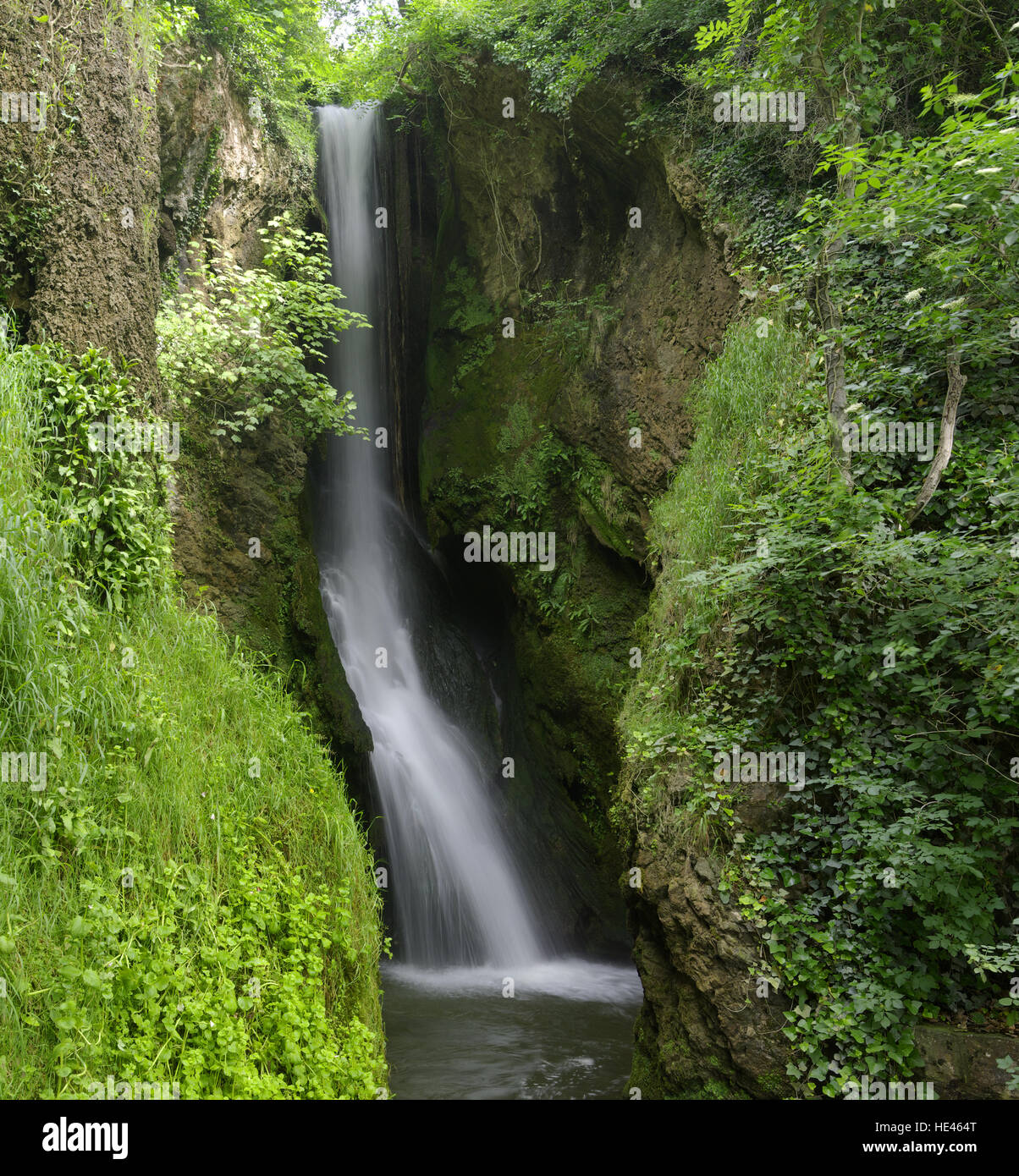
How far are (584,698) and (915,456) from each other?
511 centimetres

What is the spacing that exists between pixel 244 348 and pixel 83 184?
2584 millimetres

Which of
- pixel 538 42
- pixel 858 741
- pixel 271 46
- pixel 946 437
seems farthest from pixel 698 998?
pixel 271 46

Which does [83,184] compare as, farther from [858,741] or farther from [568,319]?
[858,741]

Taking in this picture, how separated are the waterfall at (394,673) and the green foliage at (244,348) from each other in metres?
2.84

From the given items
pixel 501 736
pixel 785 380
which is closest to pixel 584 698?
pixel 501 736

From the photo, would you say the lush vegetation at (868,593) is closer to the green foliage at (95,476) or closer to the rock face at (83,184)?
the green foliage at (95,476)

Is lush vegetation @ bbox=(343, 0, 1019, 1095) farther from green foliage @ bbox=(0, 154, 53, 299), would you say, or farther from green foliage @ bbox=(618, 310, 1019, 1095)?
green foliage @ bbox=(0, 154, 53, 299)

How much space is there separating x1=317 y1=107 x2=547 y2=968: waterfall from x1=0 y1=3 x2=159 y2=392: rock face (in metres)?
5.30

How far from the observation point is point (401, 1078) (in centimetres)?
641

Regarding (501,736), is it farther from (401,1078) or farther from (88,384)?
(88,384)

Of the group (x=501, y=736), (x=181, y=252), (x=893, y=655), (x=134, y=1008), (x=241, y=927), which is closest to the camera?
(x=134, y=1008)

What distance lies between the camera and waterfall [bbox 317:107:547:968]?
9.33 m

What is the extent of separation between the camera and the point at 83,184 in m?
6.36

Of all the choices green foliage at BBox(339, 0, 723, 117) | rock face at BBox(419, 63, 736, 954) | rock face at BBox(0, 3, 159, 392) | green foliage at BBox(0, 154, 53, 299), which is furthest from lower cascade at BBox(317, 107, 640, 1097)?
green foliage at BBox(0, 154, 53, 299)
